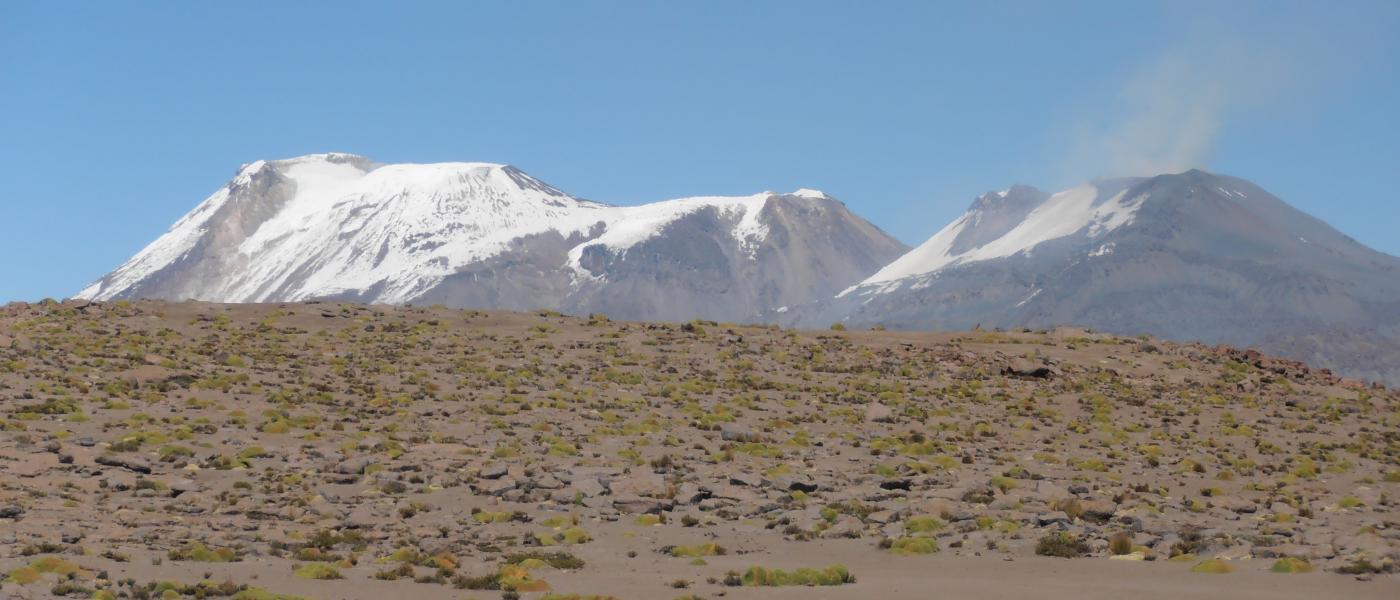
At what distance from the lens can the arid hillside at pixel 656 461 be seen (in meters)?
29.2

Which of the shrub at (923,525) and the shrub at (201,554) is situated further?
the shrub at (923,525)

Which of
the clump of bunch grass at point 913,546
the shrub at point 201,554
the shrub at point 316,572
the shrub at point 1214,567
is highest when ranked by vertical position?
the shrub at point 1214,567

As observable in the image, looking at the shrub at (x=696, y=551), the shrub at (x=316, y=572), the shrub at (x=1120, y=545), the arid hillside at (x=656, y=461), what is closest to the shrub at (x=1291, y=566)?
the arid hillside at (x=656, y=461)

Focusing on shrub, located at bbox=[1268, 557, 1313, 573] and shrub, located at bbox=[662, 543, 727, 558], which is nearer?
shrub, located at bbox=[1268, 557, 1313, 573]

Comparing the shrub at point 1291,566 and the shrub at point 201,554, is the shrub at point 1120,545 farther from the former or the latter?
the shrub at point 201,554

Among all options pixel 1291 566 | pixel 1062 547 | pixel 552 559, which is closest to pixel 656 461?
pixel 552 559

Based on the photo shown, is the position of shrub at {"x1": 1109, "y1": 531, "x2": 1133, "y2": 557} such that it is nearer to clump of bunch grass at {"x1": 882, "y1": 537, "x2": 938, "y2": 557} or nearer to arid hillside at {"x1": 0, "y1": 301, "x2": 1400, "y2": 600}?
arid hillside at {"x1": 0, "y1": 301, "x2": 1400, "y2": 600}

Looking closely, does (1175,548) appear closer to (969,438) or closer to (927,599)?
(927,599)

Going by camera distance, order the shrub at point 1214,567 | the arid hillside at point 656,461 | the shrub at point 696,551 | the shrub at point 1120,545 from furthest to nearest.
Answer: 1. the shrub at point 696,551
2. the shrub at point 1120,545
3. the arid hillside at point 656,461
4. the shrub at point 1214,567

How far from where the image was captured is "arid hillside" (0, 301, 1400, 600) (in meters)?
29.2

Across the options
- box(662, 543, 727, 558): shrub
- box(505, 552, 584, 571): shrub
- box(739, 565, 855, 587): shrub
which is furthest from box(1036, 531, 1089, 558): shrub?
box(505, 552, 584, 571): shrub

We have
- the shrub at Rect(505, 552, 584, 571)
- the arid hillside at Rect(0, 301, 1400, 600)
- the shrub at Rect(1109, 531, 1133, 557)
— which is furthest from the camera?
the shrub at Rect(1109, 531, 1133, 557)

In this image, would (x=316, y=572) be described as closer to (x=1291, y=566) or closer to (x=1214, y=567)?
(x=1214, y=567)

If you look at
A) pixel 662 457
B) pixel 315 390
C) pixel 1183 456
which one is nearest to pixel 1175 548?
pixel 662 457
